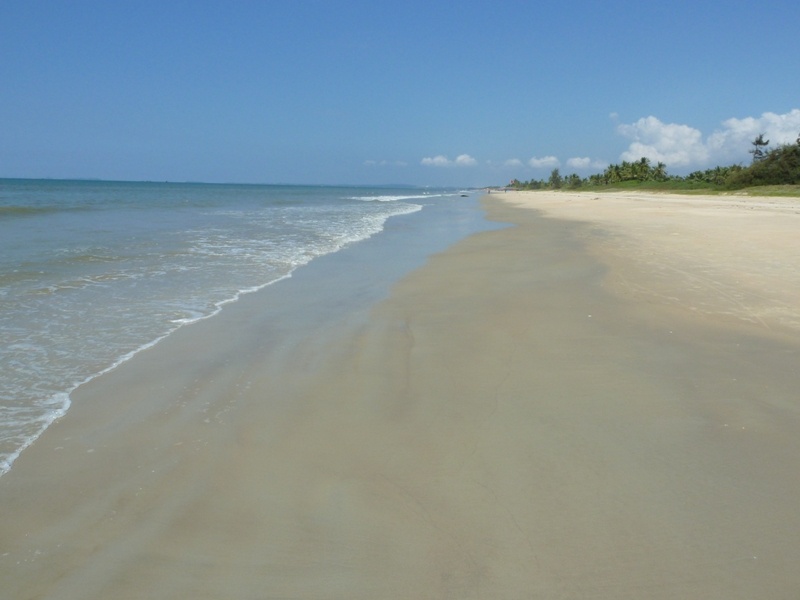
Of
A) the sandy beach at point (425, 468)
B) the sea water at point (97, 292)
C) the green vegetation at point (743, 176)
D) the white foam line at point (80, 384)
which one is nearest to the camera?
the sandy beach at point (425, 468)

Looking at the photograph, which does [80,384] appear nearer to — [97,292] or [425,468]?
[425,468]

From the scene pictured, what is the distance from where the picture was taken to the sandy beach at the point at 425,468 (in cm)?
252

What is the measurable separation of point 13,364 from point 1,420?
137cm

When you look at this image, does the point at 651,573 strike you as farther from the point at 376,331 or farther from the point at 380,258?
the point at 380,258

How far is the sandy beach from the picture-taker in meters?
2.52

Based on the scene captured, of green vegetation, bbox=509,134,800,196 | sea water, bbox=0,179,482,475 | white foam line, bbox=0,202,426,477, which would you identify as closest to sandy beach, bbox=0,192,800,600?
white foam line, bbox=0,202,426,477

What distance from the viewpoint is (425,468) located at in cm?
341

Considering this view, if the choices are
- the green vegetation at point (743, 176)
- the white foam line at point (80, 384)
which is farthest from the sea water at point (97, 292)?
the green vegetation at point (743, 176)

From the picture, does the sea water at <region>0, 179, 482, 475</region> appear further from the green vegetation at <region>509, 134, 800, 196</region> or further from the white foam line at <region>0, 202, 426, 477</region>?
the green vegetation at <region>509, 134, 800, 196</region>

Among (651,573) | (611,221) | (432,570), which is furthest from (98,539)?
(611,221)

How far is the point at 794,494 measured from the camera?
10.2ft

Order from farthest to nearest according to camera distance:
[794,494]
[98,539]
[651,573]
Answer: [794,494] → [98,539] → [651,573]

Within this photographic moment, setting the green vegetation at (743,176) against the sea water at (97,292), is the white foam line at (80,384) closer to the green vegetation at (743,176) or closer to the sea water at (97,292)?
the sea water at (97,292)

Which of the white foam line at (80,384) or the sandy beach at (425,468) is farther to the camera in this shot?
the white foam line at (80,384)
